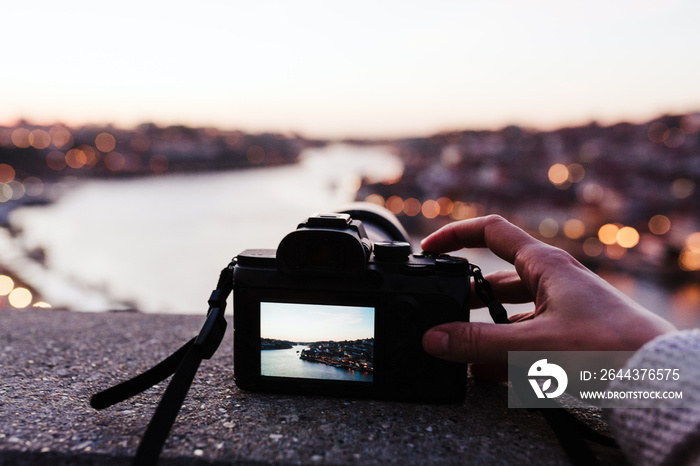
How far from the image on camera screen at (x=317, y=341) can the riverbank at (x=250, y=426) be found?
0.06m

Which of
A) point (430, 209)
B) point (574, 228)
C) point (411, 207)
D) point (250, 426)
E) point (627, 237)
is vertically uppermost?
point (250, 426)

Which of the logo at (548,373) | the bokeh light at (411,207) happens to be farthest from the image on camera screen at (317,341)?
the bokeh light at (411,207)

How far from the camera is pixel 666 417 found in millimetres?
545

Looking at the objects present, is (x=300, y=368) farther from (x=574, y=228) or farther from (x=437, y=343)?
(x=574, y=228)

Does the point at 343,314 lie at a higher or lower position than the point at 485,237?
lower

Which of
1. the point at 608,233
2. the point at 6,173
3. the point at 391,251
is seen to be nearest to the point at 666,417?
the point at 391,251

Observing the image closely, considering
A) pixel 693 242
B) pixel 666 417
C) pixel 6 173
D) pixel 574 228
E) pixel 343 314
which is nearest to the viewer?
pixel 666 417

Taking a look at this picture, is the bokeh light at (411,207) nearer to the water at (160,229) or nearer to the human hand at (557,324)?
the water at (160,229)

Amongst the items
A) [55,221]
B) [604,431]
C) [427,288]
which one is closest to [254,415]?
[427,288]

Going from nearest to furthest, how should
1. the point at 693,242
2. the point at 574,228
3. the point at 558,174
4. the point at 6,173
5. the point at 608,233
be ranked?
1. the point at 693,242
2. the point at 608,233
3. the point at 574,228
4. the point at 558,174
5. the point at 6,173

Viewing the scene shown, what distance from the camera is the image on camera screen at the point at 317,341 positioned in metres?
0.79

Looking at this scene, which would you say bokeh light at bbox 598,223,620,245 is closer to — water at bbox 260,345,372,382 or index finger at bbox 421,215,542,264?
index finger at bbox 421,215,542,264

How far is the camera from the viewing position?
30.3 inches

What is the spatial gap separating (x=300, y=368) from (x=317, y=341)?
0.22 ft
